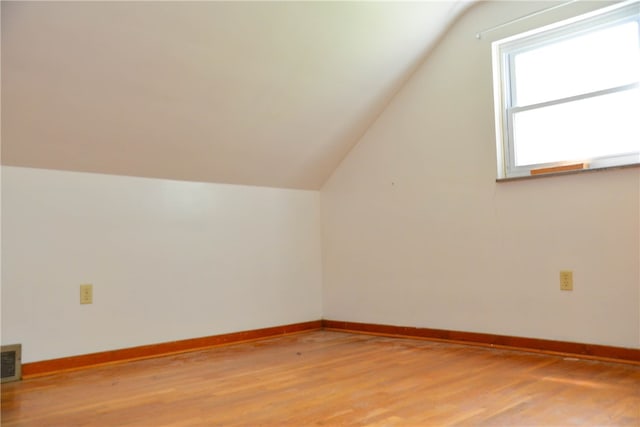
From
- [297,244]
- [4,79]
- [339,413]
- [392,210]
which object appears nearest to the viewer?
[339,413]

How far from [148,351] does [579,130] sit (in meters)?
2.65

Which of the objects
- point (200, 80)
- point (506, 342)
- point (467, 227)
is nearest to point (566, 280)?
point (506, 342)

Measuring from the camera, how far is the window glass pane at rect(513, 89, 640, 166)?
2633 millimetres

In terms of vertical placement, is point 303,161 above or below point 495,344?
above

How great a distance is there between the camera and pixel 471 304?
3.11 metres

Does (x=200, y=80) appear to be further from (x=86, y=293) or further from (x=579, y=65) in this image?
(x=579, y=65)

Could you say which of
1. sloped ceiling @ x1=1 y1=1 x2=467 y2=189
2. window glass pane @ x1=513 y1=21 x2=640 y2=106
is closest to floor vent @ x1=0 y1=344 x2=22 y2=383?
sloped ceiling @ x1=1 y1=1 x2=467 y2=189

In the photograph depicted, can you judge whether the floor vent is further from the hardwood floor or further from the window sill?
the window sill

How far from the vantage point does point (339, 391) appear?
6.90ft

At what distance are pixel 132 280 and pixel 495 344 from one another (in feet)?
6.79

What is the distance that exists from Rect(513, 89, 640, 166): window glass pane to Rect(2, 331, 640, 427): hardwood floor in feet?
3.56

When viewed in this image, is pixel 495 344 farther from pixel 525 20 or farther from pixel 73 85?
pixel 73 85

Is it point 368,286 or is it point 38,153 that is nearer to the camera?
point 38,153

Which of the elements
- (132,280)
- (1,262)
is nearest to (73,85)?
(1,262)
